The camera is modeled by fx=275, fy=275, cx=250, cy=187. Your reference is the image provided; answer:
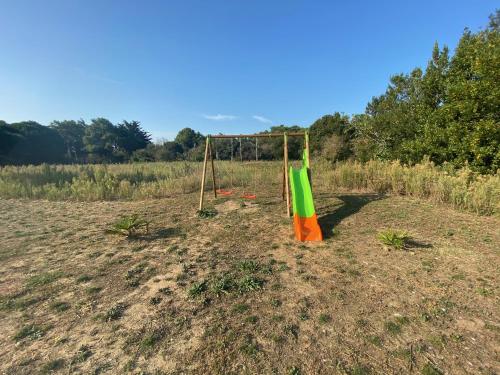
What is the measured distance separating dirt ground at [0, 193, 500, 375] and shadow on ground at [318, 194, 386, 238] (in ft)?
0.45

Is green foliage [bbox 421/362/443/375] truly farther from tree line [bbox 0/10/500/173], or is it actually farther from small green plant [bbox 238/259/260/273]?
tree line [bbox 0/10/500/173]

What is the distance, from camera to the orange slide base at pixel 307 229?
4758mm

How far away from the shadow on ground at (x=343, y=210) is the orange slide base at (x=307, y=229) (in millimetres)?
192

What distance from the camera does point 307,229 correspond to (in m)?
4.95

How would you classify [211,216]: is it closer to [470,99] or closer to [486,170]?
[486,170]

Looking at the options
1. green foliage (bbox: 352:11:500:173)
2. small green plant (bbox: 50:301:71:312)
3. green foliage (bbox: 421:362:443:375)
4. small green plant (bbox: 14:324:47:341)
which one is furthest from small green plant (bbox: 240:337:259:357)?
green foliage (bbox: 352:11:500:173)

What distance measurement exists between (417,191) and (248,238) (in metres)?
5.04

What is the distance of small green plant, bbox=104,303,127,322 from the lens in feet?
9.08

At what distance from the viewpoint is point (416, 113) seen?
1080 cm

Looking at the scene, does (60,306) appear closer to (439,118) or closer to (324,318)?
(324,318)

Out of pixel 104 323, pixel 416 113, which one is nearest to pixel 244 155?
pixel 416 113

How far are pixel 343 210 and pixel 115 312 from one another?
504 centimetres

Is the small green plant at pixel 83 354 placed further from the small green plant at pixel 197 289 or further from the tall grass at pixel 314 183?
the tall grass at pixel 314 183

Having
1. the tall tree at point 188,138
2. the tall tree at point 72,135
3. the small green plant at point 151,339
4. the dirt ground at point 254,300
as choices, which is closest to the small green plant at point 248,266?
the dirt ground at point 254,300
